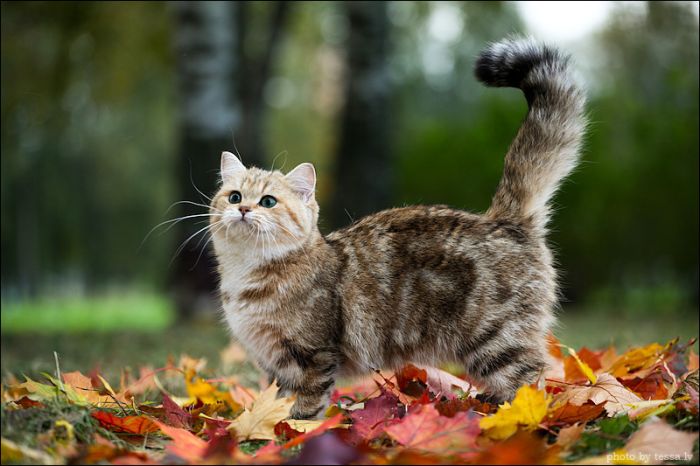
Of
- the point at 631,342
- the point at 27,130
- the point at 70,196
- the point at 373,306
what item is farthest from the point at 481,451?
the point at 70,196

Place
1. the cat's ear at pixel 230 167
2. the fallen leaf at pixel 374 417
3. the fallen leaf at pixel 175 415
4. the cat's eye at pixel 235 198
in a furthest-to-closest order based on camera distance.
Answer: the cat's ear at pixel 230 167 → the cat's eye at pixel 235 198 → the fallen leaf at pixel 175 415 → the fallen leaf at pixel 374 417

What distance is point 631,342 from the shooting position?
484cm

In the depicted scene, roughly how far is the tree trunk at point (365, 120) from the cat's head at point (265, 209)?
4.78 meters

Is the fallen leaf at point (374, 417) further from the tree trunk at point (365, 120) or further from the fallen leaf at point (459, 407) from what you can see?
the tree trunk at point (365, 120)

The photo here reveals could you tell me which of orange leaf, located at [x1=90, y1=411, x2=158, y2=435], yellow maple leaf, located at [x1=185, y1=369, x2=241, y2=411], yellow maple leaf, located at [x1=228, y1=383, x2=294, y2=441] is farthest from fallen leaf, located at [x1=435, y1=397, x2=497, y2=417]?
yellow maple leaf, located at [x1=185, y1=369, x2=241, y2=411]

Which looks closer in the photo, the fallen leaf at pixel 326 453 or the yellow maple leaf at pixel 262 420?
the fallen leaf at pixel 326 453

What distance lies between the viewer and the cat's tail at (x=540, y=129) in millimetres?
3035

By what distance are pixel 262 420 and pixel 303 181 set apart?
1.30 metres

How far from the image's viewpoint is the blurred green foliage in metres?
8.73

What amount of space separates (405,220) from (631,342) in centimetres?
252

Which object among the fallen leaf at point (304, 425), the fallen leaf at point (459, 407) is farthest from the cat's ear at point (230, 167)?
the fallen leaf at point (459, 407)

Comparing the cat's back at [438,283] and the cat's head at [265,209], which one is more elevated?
the cat's head at [265,209]

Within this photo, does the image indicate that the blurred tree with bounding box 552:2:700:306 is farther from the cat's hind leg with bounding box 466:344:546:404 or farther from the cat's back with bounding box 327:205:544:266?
the cat's hind leg with bounding box 466:344:546:404

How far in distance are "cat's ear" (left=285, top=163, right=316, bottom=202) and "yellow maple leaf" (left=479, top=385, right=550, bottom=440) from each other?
1.47m
